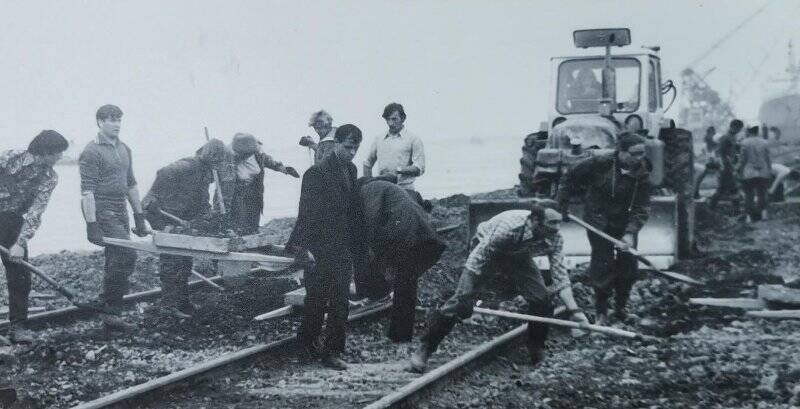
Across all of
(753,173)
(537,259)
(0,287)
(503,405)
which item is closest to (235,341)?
(503,405)

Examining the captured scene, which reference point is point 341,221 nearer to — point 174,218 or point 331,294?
point 331,294

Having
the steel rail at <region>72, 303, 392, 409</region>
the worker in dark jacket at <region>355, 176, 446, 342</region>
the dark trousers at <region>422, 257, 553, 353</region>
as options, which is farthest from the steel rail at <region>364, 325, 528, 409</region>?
the steel rail at <region>72, 303, 392, 409</region>

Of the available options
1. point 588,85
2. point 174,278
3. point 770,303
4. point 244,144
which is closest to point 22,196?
point 174,278

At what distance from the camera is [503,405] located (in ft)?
19.4

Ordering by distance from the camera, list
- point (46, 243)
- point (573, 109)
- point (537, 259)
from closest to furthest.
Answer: point (537, 259)
point (573, 109)
point (46, 243)

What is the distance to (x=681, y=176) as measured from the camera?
12.2 meters

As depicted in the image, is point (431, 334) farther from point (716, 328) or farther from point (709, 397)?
point (716, 328)

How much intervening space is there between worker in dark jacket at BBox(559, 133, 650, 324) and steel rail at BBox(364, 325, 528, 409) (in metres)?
1.16

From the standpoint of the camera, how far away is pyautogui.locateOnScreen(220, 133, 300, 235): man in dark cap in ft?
30.9

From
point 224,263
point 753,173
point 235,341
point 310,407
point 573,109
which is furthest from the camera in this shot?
point 753,173

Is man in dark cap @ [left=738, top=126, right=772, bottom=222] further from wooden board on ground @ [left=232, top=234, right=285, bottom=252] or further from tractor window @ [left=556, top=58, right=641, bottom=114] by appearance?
wooden board on ground @ [left=232, top=234, right=285, bottom=252]

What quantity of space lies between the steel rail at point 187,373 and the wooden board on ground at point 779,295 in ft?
14.8

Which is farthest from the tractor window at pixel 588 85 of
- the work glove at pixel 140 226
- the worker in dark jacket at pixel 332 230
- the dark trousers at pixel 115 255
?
the dark trousers at pixel 115 255

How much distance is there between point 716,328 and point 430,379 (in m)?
3.35
